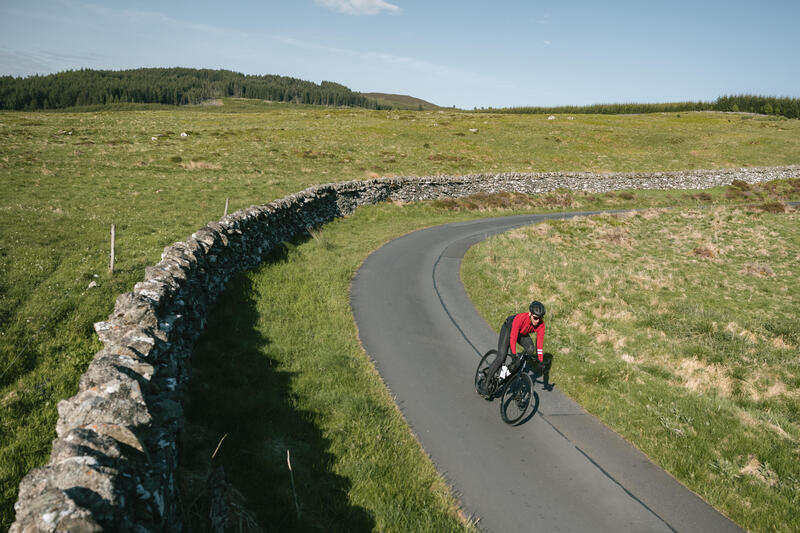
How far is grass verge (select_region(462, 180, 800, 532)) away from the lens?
26.2ft

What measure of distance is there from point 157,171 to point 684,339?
119 feet

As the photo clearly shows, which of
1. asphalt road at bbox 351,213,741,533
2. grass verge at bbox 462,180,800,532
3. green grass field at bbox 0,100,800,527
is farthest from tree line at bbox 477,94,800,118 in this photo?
asphalt road at bbox 351,213,741,533

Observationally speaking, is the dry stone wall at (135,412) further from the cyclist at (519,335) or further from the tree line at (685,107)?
the tree line at (685,107)

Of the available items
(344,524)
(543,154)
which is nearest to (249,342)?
(344,524)

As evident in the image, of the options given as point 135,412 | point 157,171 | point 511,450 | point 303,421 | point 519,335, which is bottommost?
point 511,450

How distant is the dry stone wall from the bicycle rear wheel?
6200mm

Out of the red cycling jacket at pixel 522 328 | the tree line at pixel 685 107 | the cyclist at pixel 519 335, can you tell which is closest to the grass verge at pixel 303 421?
the cyclist at pixel 519 335

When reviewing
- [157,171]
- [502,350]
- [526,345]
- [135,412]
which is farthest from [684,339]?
[157,171]

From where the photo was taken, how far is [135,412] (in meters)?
4.48

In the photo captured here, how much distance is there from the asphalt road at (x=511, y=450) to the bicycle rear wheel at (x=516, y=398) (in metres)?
0.22

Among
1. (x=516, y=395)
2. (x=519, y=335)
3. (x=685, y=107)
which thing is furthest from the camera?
(x=685, y=107)

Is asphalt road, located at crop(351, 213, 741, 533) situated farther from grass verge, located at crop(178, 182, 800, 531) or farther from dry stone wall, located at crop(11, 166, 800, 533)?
dry stone wall, located at crop(11, 166, 800, 533)

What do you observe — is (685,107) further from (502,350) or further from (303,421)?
(303,421)

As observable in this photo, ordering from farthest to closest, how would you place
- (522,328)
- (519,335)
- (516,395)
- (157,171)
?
(157,171)
(519,335)
(522,328)
(516,395)
